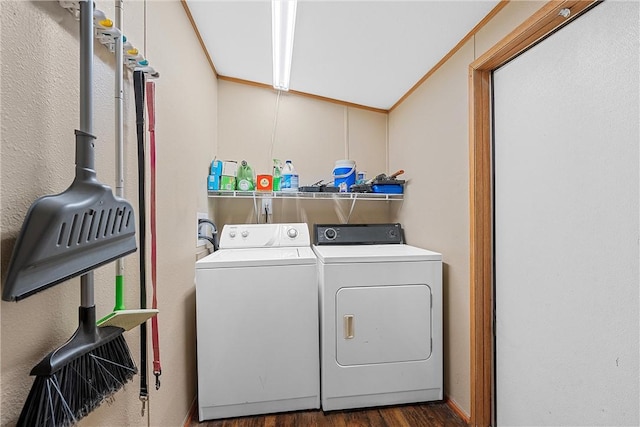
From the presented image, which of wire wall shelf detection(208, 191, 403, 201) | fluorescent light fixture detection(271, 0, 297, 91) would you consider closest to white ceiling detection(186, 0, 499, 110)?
fluorescent light fixture detection(271, 0, 297, 91)

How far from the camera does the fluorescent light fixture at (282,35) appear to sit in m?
1.43

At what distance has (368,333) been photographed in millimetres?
1636

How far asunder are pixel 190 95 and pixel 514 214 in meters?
2.00

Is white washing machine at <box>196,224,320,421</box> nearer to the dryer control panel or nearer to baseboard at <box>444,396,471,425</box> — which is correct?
the dryer control panel

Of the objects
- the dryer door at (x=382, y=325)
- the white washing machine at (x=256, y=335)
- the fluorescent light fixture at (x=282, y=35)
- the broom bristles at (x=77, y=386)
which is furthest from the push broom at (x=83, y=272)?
the dryer door at (x=382, y=325)

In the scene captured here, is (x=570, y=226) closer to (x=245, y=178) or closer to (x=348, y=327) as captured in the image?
(x=348, y=327)

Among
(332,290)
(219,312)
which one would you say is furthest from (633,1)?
(219,312)

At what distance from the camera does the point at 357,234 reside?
2266mm

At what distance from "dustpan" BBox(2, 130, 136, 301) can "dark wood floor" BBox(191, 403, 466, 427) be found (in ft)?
4.81

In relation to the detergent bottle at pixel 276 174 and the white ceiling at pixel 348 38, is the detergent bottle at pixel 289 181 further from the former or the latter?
the white ceiling at pixel 348 38

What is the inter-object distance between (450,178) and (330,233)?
102cm

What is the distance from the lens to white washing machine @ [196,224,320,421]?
1.53 meters

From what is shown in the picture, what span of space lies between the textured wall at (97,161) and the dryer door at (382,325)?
939 mm

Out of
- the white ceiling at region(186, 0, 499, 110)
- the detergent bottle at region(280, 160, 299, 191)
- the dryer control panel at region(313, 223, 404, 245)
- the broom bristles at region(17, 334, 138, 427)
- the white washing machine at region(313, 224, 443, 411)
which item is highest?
the white ceiling at region(186, 0, 499, 110)
